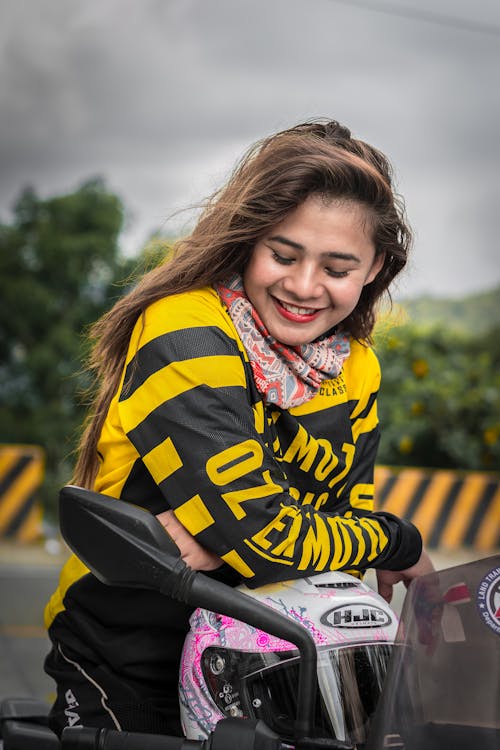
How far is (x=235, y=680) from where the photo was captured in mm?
1606

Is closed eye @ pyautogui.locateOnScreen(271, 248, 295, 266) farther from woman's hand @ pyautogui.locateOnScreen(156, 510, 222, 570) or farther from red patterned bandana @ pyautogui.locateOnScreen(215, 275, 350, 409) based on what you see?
woman's hand @ pyautogui.locateOnScreen(156, 510, 222, 570)

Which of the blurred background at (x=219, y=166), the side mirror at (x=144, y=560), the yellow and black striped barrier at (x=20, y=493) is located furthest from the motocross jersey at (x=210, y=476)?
the yellow and black striped barrier at (x=20, y=493)

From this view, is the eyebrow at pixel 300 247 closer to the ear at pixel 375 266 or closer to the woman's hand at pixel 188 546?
the ear at pixel 375 266

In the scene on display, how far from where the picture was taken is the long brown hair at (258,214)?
1767 mm

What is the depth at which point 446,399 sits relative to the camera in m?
6.77

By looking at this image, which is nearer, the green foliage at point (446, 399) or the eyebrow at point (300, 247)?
the eyebrow at point (300, 247)

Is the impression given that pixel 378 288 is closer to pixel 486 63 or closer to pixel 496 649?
pixel 496 649

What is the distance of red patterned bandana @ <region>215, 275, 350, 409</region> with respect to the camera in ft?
5.88

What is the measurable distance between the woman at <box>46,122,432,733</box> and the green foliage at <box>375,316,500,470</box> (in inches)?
180

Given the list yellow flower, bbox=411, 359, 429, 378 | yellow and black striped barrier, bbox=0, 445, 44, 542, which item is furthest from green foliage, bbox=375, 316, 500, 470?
yellow and black striped barrier, bbox=0, 445, 44, 542

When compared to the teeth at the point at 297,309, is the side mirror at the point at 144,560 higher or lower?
lower

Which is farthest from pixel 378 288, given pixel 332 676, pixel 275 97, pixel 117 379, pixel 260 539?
pixel 275 97

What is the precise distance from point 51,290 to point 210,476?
6004 mm

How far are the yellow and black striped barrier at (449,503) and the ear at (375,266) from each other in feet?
16.5
